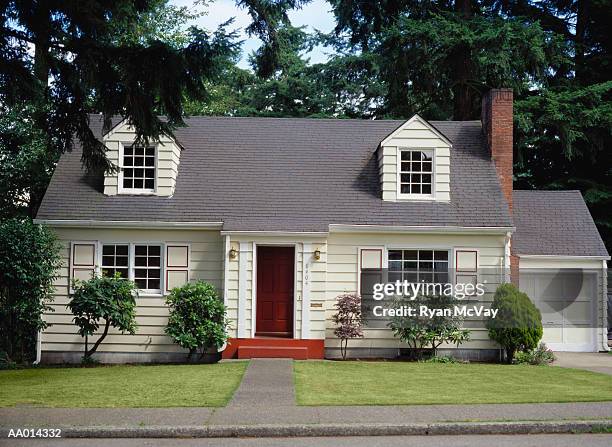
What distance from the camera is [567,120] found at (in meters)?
25.7

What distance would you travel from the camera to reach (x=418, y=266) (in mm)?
18297

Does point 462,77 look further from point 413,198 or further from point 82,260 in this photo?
point 82,260

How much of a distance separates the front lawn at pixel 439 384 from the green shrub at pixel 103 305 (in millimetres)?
4136

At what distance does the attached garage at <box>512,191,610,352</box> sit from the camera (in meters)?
20.6

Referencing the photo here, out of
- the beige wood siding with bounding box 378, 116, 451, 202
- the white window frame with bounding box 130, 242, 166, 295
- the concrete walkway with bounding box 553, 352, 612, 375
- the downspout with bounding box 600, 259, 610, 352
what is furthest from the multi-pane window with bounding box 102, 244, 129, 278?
the downspout with bounding box 600, 259, 610, 352

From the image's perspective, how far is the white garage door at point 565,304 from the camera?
20938 mm

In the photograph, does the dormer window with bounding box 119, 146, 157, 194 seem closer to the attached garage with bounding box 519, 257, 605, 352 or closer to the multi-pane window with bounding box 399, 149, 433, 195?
the multi-pane window with bounding box 399, 149, 433, 195

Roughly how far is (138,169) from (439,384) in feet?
31.6

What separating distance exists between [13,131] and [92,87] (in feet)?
42.0

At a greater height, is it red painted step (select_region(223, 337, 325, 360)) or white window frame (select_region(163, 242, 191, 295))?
white window frame (select_region(163, 242, 191, 295))

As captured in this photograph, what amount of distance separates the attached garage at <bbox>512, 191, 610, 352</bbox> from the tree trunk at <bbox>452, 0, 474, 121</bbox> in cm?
722

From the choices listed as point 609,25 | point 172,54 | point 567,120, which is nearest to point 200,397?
point 172,54

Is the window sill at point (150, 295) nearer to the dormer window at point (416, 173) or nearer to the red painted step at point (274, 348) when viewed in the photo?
the red painted step at point (274, 348)

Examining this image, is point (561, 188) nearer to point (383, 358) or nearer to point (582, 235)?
point (582, 235)
